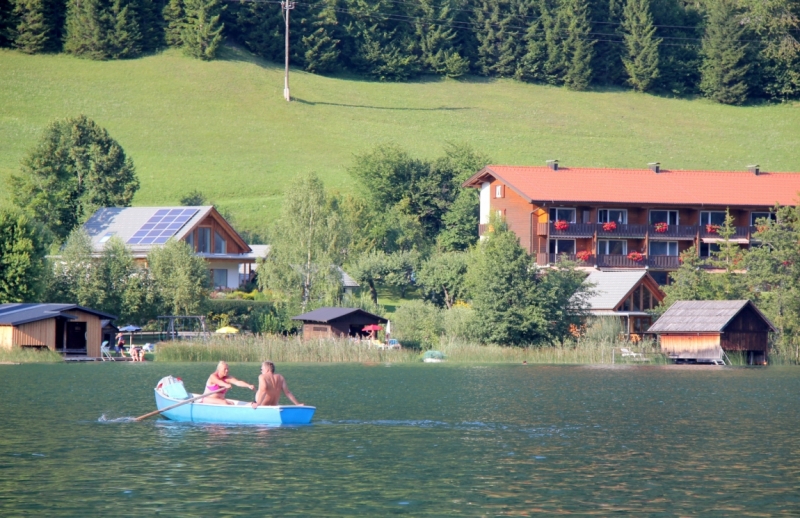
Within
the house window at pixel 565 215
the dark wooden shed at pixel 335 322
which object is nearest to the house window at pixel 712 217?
the house window at pixel 565 215

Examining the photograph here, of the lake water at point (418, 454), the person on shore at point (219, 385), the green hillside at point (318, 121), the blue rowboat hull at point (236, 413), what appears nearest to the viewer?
the lake water at point (418, 454)

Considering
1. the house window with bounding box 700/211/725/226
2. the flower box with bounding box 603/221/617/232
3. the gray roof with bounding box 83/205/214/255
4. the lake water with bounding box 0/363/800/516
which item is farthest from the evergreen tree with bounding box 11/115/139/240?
the house window with bounding box 700/211/725/226

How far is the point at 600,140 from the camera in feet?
424

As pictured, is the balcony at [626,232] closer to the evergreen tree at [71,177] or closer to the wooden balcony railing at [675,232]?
the wooden balcony railing at [675,232]

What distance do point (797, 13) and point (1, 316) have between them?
119 m

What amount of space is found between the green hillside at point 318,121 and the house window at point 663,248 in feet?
91.9

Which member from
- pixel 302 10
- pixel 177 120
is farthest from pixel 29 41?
pixel 302 10

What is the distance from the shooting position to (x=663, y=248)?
303ft

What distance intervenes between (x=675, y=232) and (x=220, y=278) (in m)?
38.1

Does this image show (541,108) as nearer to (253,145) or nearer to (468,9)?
(468,9)

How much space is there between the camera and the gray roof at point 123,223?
255 ft

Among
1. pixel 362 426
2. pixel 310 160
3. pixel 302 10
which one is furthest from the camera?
pixel 302 10

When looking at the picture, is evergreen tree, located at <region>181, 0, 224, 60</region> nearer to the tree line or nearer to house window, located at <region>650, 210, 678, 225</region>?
the tree line

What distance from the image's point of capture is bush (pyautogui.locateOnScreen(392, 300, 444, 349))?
65812 mm
